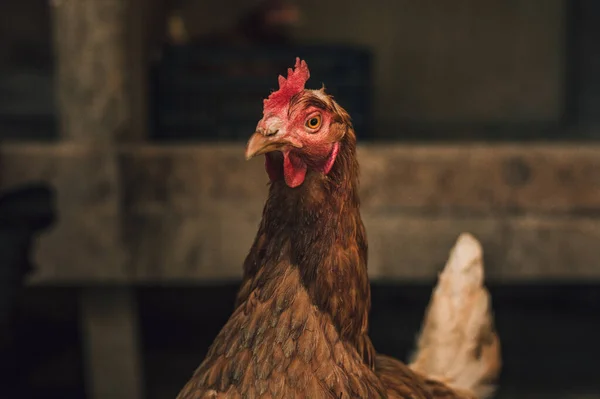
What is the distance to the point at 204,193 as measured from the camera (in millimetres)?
4383

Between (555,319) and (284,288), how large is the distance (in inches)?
206

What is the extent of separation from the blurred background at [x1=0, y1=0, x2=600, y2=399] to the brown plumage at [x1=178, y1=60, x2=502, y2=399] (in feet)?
7.69

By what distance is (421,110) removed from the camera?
23.1 ft

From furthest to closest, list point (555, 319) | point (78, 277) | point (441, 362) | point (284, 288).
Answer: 1. point (555, 319)
2. point (78, 277)
3. point (441, 362)
4. point (284, 288)

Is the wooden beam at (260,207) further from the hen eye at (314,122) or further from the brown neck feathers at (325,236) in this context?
the hen eye at (314,122)

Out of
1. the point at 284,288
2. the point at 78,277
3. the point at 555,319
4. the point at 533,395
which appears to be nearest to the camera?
the point at 284,288

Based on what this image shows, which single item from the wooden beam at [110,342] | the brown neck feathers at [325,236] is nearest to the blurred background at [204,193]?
the wooden beam at [110,342]

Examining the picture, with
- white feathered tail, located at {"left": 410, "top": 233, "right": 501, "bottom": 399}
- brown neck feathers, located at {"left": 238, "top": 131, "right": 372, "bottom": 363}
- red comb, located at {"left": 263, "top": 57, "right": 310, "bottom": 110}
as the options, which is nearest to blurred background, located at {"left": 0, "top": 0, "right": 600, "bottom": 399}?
white feathered tail, located at {"left": 410, "top": 233, "right": 501, "bottom": 399}

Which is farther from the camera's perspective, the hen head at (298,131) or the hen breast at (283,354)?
the hen breast at (283,354)

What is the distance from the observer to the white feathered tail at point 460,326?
2.75 metres

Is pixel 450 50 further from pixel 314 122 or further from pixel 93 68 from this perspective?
pixel 314 122

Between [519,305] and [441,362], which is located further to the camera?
[519,305]

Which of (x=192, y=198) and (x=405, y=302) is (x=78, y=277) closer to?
(x=192, y=198)

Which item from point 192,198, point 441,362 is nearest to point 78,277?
point 192,198
